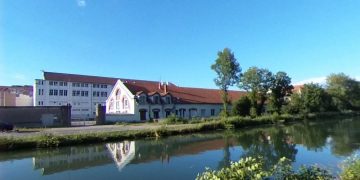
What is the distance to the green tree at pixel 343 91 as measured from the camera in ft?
275

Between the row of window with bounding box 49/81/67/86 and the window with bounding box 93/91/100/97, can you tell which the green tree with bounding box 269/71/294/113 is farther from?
the row of window with bounding box 49/81/67/86

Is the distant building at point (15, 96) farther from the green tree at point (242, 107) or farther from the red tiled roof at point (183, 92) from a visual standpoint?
the green tree at point (242, 107)

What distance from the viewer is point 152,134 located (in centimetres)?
3478

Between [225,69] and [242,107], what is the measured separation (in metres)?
6.32

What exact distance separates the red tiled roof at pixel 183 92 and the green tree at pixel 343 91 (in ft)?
93.1

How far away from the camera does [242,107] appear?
58281 millimetres

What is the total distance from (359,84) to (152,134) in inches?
2794

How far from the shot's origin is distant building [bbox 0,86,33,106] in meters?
90.9

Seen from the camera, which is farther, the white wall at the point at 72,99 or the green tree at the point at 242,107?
the white wall at the point at 72,99

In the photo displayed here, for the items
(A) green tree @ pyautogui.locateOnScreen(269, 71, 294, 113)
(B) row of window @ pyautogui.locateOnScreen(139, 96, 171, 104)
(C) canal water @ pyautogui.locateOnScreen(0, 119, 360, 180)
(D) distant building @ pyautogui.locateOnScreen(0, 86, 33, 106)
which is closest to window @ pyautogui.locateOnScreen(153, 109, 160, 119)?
(B) row of window @ pyautogui.locateOnScreen(139, 96, 171, 104)

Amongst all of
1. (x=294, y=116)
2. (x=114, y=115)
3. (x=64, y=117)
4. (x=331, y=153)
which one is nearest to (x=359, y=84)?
(x=294, y=116)

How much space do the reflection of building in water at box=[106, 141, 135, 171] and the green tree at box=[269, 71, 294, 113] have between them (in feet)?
137

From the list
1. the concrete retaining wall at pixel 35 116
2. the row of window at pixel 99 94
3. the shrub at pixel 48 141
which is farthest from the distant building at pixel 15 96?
the shrub at pixel 48 141

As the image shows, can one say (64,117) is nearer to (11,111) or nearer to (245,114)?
(11,111)
